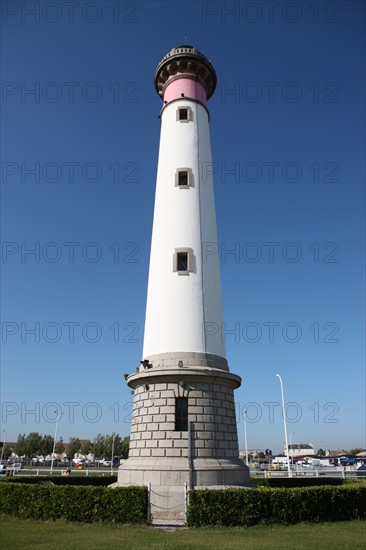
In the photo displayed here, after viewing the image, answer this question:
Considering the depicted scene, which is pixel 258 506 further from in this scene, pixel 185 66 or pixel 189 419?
pixel 185 66

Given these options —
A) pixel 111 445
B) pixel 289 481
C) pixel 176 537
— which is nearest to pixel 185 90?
pixel 176 537

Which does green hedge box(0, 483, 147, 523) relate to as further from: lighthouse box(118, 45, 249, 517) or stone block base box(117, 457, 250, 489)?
stone block base box(117, 457, 250, 489)

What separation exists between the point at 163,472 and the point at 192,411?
258cm

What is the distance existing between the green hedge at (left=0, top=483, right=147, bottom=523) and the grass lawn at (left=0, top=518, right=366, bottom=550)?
472 millimetres

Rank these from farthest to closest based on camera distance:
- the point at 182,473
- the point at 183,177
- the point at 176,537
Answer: the point at 183,177
the point at 182,473
the point at 176,537

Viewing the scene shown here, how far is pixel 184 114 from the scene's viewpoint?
23719 millimetres

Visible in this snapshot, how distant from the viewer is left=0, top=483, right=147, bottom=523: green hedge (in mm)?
14406

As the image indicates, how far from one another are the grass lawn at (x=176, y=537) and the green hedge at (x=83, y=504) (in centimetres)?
47

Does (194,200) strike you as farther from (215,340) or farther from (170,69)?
(170,69)

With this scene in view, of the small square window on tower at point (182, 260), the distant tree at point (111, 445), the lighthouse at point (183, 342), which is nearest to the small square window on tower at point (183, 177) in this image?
the lighthouse at point (183, 342)

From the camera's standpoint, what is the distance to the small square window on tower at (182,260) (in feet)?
65.5

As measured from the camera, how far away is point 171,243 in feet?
67.7

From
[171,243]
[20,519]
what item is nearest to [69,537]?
[20,519]

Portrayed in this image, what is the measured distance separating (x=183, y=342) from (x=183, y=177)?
8.95m
